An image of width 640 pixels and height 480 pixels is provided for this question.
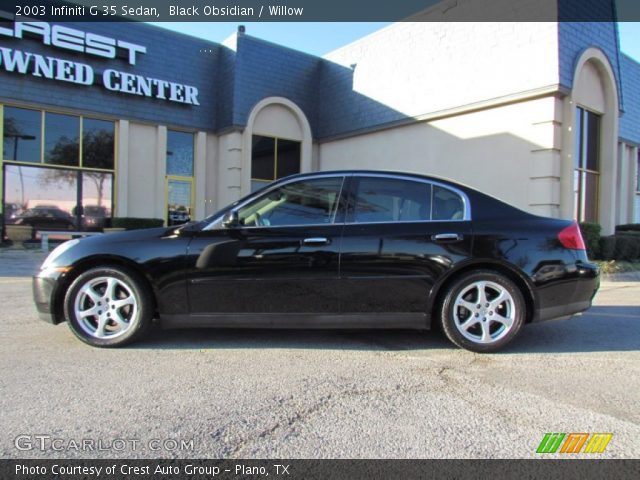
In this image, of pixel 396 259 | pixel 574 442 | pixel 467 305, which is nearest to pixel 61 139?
pixel 396 259

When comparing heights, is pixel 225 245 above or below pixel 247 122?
below

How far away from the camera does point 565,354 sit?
14.3 feet

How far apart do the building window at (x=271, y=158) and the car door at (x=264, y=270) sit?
514 inches

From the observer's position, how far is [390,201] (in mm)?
4461

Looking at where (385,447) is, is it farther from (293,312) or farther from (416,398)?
(293,312)

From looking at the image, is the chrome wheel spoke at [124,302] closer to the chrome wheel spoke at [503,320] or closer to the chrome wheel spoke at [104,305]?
the chrome wheel spoke at [104,305]

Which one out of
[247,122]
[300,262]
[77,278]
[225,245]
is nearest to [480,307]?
[300,262]

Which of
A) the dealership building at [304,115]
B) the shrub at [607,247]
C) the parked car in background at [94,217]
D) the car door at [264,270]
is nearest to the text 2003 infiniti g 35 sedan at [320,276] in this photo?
the car door at [264,270]

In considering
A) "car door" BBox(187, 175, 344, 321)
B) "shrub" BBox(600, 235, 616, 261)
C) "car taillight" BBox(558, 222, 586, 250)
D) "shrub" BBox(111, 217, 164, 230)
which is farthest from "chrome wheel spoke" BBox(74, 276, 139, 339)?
"shrub" BBox(600, 235, 616, 261)

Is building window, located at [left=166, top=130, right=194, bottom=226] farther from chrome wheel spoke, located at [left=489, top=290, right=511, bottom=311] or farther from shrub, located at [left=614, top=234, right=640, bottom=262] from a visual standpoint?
chrome wheel spoke, located at [left=489, top=290, right=511, bottom=311]

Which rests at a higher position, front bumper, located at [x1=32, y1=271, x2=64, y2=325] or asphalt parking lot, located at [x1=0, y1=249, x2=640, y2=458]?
front bumper, located at [x1=32, y1=271, x2=64, y2=325]

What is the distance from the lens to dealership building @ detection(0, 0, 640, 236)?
12523 millimetres

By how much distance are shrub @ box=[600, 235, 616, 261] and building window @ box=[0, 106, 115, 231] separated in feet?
48.0

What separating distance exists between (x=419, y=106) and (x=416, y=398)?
12980 mm
